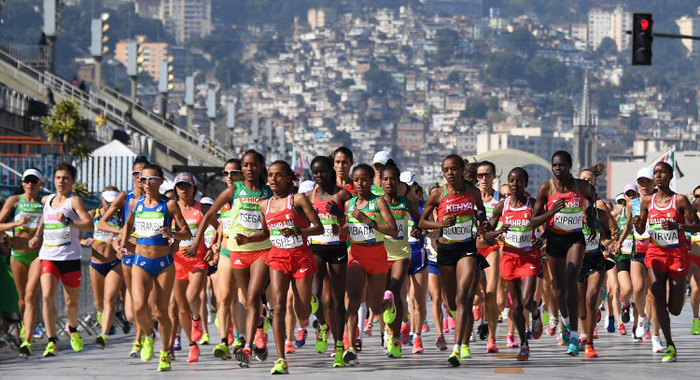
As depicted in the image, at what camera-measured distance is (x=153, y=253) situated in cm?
1505

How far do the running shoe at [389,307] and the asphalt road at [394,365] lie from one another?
374mm

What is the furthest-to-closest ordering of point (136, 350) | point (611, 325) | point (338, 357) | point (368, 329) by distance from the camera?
point (611, 325) < point (368, 329) < point (136, 350) < point (338, 357)

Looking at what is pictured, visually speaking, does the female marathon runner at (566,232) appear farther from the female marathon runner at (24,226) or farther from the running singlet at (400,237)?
the female marathon runner at (24,226)

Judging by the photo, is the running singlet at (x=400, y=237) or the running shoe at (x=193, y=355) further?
the running singlet at (x=400, y=237)

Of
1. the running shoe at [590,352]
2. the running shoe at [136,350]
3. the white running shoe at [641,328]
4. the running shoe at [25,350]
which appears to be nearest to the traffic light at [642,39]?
the white running shoe at [641,328]

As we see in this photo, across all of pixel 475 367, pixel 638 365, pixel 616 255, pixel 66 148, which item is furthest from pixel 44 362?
pixel 66 148

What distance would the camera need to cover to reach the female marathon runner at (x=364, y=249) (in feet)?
50.4

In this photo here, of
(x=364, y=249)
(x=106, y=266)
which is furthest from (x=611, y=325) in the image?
(x=364, y=249)

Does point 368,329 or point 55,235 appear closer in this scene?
point 55,235

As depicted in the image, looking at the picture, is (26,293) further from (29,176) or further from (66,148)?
(66,148)

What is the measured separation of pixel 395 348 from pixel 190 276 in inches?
80.2

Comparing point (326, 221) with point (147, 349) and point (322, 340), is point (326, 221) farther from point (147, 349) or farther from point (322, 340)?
point (147, 349)

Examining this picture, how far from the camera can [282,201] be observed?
1454 cm

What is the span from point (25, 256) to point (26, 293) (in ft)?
2.19
